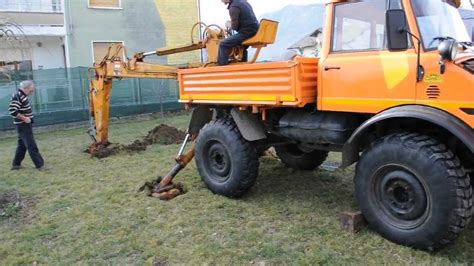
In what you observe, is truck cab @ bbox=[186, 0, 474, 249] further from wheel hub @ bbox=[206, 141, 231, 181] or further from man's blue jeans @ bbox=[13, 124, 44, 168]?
man's blue jeans @ bbox=[13, 124, 44, 168]

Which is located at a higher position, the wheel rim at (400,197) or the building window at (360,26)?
the building window at (360,26)

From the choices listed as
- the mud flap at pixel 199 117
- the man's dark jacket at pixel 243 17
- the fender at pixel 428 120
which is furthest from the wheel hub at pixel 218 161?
the fender at pixel 428 120

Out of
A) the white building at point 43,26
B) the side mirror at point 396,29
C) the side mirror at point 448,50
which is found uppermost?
the white building at point 43,26

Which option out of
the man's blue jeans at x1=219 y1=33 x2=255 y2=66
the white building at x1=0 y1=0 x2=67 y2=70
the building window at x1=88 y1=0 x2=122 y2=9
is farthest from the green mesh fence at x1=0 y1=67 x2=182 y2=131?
the man's blue jeans at x1=219 y1=33 x2=255 y2=66

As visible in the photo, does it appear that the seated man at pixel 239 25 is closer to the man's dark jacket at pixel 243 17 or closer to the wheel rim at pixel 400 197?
the man's dark jacket at pixel 243 17

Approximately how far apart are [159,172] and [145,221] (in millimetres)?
2311

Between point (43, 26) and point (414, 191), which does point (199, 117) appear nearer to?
point (414, 191)

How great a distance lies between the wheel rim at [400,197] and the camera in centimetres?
384

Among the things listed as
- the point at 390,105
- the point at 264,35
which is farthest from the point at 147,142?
the point at 390,105

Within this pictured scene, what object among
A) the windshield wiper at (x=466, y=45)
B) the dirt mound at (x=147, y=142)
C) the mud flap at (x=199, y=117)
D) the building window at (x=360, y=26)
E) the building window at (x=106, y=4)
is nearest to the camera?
the windshield wiper at (x=466, y=45)

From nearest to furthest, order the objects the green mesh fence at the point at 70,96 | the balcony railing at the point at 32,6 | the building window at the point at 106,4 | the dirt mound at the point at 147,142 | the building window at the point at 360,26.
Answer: the building window at the point at 360,26, the dirt mound at the point at 147,142, the green mesh fence at the point at 70,96, the balcony railing at the point at 32,6, the building window at the point at 106,4

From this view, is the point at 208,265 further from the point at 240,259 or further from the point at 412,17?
the point at 412,17

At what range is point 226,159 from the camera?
5609mm

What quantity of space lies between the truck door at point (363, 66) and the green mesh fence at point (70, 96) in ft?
33.7
